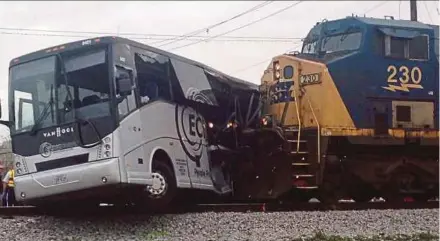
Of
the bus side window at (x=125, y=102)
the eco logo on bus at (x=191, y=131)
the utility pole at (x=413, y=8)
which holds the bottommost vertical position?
the eco logo on bus at (x=191, y=131)

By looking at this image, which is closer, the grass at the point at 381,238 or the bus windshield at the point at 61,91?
the grass at the point at 381,238

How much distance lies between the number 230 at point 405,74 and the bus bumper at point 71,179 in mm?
6188

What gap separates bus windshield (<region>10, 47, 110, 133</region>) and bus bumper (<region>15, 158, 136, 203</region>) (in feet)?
2.38

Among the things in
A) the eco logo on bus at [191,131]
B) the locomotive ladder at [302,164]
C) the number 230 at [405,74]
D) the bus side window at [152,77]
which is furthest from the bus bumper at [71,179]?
the number 230 at [405,74]

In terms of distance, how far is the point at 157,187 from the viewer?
10.2 meters

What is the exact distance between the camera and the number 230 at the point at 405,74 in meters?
12.7

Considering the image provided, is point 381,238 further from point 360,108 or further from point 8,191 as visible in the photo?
point 8,191

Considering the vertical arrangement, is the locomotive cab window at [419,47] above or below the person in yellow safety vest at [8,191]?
above

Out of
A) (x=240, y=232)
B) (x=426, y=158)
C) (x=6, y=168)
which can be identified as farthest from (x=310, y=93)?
(x=6, y=168)

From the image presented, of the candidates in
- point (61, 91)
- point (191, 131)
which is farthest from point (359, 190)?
point (61, 91)

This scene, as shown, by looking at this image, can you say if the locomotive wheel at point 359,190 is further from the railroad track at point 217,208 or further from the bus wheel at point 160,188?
the bus wheel at point 160,188

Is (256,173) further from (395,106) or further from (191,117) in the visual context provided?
(395,106)

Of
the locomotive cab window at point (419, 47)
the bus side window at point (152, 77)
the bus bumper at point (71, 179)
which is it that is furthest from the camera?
the locomotive cab window at point (419, 47)

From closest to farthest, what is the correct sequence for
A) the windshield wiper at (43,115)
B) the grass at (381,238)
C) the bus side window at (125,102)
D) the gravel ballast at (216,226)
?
the grass at (381,238)
the gravel ballast at (216,226)
the bus side window at (125,102)
the windshield wiper at (43,115)
